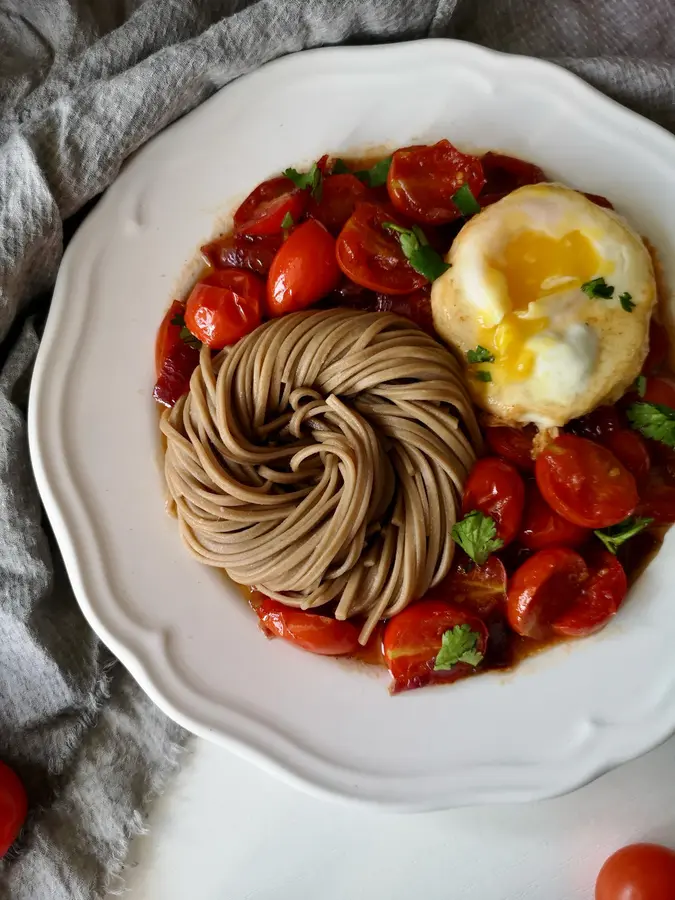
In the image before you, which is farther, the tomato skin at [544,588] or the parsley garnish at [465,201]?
the parsley garnish at [465,201]

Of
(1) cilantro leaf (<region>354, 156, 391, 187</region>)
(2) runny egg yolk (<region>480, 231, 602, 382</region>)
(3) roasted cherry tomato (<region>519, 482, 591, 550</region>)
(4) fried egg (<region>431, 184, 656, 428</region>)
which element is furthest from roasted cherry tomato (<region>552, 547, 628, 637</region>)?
(1) cilantro leaf (<region>354, 156, 391, 187</region>)

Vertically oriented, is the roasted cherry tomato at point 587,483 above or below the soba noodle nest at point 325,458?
below

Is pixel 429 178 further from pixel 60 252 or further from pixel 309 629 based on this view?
pixel 309 629

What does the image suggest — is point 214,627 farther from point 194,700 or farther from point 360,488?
point 360,488

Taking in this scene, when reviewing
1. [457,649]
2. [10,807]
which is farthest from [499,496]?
[10,807]

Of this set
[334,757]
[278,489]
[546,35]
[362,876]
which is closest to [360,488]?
[278,489]

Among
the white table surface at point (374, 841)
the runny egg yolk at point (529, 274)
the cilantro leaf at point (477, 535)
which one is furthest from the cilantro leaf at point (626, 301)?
A: the white table surface at point (374, 841)

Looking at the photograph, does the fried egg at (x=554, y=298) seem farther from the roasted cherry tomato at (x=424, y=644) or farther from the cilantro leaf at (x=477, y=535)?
the roasted cherry tomato at (x=424, y=644)
